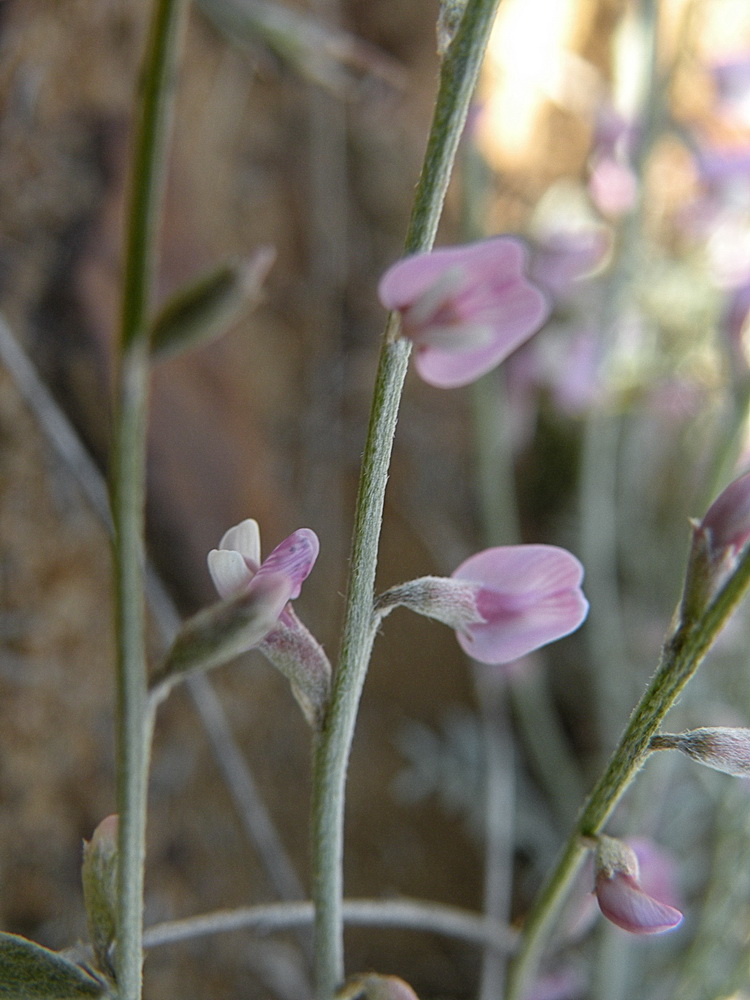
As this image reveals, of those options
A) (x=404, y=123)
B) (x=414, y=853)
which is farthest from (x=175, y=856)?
(x=404, y=123)

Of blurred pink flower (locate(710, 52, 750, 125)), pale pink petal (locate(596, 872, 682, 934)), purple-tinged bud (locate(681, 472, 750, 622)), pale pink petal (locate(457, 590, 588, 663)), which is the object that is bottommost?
pale pink petal (locate(596, 872, 682, 934))

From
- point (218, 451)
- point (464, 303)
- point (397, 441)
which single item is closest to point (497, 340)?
point (464, 303)

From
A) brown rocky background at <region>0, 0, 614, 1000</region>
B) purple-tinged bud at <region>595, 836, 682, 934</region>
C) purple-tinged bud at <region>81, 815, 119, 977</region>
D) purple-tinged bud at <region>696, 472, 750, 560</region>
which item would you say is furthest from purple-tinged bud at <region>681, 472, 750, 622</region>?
brown rocky background at <region>0, 0, 614, 1000</region>

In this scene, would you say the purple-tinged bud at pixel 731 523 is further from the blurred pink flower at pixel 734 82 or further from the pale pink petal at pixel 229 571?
the blurred pink flower at pixel 734 82

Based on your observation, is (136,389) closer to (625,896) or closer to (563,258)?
(625,896)

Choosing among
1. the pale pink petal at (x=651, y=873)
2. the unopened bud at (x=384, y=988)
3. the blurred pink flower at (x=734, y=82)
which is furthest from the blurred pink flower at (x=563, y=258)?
the unopened bud at (x=384, y=988)

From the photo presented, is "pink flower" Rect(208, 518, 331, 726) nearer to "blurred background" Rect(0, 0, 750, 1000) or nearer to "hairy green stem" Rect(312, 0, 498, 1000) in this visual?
"hairy green stem" Rect(312, 0, 498, 1000)
